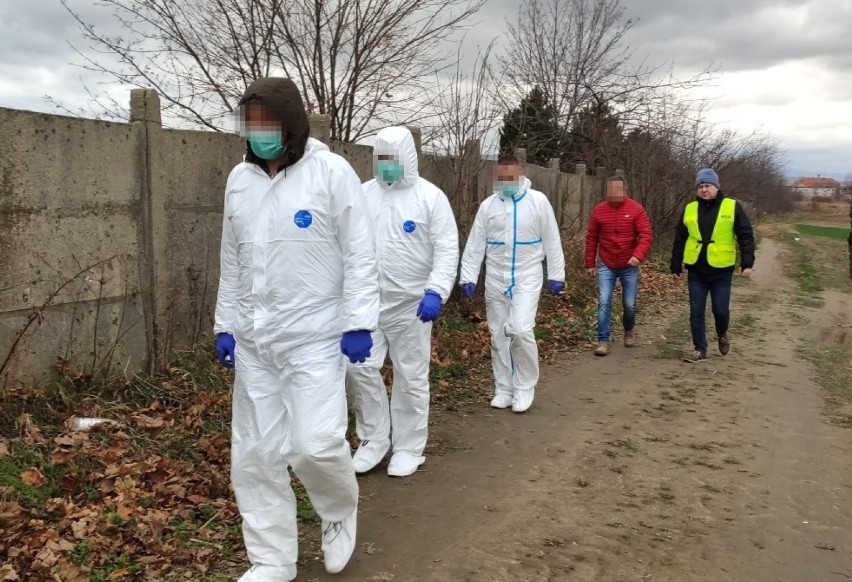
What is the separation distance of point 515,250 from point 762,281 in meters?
11.9

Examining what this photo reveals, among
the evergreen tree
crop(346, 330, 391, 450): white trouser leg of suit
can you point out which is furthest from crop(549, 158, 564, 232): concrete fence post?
crop(346, 330, 391, 450): white trouser leg of suit

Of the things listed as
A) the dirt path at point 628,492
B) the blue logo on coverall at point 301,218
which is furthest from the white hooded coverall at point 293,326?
the dirt path at point 628,492

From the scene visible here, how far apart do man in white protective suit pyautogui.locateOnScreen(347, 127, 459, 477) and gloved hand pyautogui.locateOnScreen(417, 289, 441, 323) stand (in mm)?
184

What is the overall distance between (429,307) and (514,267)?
5.99 feet

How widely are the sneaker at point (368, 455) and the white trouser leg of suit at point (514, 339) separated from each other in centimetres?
163

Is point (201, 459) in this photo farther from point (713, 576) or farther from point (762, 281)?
point (762, 281)

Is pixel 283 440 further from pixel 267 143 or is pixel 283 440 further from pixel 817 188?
pixel 817 188

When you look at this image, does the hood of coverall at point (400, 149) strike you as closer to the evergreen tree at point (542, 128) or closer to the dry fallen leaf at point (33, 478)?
the dry fallen leaf at point (33, 478)

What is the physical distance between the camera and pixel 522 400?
20.1ft

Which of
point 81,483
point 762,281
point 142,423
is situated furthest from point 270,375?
point 762,281

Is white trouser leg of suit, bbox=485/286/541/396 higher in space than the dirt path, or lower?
higher

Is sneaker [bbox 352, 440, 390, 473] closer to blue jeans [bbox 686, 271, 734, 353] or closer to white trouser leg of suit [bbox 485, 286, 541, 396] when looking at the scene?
white trouser leg of suit [bbox 485, 286, 541, 396]

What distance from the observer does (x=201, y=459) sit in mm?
4496

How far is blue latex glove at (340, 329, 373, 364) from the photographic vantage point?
3117 mm
